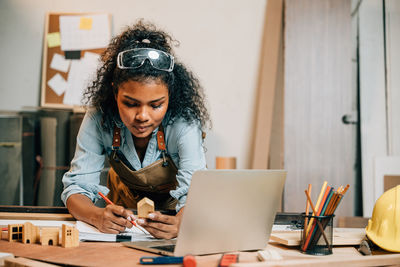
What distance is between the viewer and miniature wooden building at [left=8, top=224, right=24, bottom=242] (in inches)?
49.6

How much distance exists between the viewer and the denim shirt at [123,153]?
5.53 feet

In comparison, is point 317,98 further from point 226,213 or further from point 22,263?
point 22,263

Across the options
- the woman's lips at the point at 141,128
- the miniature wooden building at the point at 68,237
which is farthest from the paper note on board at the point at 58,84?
the miniature wooden building at the point at 68,237

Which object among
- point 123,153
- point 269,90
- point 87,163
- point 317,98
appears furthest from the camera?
point 269,90

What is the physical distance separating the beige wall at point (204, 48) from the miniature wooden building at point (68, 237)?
8.35 feet

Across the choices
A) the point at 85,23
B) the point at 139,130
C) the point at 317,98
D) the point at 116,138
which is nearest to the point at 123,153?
the point at 116,138

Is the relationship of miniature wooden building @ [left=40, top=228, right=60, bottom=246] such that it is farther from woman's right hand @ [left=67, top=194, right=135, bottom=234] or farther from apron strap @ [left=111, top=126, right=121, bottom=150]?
apron strap @ [left=111, top=126, right=121, bottom=150]

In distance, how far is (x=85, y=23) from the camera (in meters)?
3.72

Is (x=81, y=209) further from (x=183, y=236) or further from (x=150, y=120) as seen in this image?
(x=183, y=236)

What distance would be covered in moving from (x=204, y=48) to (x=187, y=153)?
2184mm


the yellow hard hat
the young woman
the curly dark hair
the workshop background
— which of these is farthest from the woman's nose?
the workshop background

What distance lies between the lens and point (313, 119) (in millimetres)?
3340

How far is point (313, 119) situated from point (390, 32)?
1.01 meters

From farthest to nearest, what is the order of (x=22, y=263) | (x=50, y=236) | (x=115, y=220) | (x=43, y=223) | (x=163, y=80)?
(x=163, y=80) < (x=43, y=223) < (x=115, y=220) < (x=50, y=236) < (x=22, y=263)
